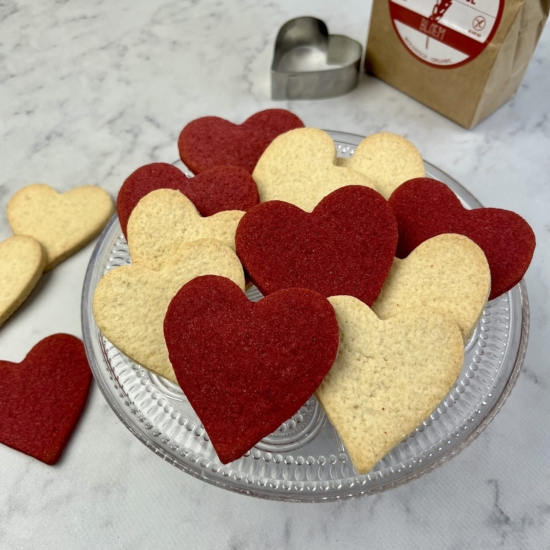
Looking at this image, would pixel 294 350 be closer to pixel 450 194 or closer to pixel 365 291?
pixel 365 291

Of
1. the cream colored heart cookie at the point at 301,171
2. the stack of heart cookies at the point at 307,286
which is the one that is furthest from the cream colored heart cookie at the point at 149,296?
the cream colored heart cookie at the point at 301,171

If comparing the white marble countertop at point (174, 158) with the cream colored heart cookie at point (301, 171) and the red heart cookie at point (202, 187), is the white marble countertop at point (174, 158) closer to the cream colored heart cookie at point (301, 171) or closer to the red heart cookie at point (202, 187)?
the red heart cookie at point (202, 187)

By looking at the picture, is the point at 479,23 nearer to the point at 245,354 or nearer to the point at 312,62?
the point at 312,62

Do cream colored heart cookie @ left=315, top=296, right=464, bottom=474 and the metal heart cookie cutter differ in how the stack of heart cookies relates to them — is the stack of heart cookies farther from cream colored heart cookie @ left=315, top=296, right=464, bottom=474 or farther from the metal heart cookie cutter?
the metal heart cookie cutter

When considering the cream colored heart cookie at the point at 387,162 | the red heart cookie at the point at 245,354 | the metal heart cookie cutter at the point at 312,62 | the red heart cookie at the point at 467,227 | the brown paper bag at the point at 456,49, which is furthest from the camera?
the metal heart cookie cutter at the point at 312,62

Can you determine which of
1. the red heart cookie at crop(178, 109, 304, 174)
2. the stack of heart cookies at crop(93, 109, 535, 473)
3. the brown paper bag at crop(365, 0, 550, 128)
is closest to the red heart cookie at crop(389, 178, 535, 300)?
the stack of heart cookies at crop(93, 109, 535, 473)

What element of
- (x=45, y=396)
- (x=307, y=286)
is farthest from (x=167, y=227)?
(x=45, y=396)
